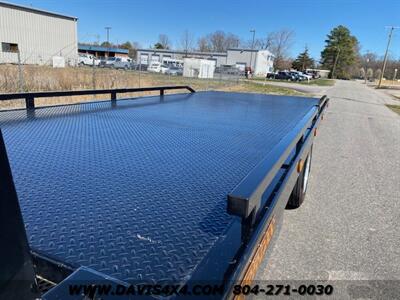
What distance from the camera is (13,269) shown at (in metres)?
0.99

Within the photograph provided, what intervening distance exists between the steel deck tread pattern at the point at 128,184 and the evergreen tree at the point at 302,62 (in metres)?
96.4

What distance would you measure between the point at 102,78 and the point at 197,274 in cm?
1638

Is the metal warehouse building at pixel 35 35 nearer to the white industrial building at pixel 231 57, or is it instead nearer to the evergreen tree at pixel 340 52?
the white industrial building at pixel 231 57

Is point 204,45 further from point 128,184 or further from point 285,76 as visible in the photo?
point 128,184

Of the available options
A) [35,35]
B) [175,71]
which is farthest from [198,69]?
[35,35]

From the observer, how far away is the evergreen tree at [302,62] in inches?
3644

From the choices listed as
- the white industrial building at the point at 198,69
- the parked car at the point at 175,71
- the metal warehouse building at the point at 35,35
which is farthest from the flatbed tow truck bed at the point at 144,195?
the parked car at the point at 175,71

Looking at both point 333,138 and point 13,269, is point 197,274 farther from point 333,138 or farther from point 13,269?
point 333,138

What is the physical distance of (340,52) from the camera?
92938mm

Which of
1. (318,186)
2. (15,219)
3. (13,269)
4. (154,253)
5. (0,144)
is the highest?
(0,144)

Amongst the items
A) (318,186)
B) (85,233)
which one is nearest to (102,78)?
(318,186)

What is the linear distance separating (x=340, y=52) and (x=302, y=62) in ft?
36.6

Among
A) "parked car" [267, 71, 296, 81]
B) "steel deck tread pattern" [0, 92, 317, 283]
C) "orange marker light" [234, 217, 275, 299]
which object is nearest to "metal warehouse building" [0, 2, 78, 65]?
"steel deck tread pattern" [0, 92, 317, 283]

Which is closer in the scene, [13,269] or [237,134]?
[13,269]
